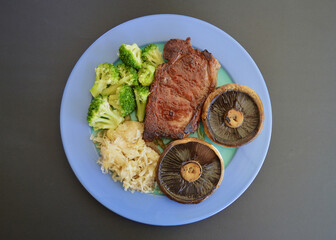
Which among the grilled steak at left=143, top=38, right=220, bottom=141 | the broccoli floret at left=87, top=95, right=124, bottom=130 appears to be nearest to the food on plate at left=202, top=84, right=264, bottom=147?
the grilled steak at left=143, top=38, right=220, bottom=141

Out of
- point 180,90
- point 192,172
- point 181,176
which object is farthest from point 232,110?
point 181,176

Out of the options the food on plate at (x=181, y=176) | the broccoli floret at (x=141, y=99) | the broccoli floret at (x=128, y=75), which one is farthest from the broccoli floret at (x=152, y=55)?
the food on plate at (x=181, y=176)

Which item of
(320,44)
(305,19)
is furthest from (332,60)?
(305,19)

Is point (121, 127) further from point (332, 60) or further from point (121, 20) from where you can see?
point (332, 60)

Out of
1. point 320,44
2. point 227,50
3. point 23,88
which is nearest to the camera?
point 227,50

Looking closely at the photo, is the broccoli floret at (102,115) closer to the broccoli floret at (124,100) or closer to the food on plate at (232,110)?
the broccoli floret at (124,100)

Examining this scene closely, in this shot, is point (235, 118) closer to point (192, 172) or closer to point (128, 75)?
point (192, 172)
